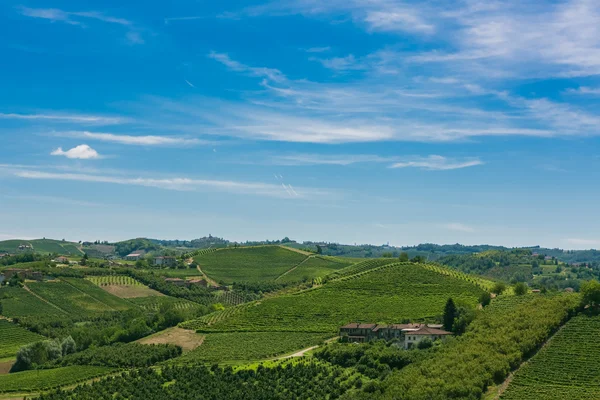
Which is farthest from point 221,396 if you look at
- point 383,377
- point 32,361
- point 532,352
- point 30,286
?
point 30,286

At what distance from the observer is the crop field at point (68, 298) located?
167m

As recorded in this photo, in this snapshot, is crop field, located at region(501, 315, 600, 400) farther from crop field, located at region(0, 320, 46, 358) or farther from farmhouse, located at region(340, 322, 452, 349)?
crop field, located at region(0, 320, 46, 358)

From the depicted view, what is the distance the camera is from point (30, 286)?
176500mm

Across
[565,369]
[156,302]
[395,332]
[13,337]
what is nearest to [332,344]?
[395,332]

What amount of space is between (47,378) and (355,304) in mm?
61132

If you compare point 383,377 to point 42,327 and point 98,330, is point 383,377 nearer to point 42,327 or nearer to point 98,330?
point 98,330

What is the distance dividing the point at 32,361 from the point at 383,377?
67.2 meters

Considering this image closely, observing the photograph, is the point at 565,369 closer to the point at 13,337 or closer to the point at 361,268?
the point at 361,268

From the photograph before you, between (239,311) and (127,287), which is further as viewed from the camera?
(127,287)

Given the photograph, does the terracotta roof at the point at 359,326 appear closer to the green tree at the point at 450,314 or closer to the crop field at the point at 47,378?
the green tree at the point at 450,314

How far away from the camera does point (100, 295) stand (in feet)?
598

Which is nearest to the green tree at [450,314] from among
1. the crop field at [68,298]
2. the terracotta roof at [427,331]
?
the terracotta roof at [427,331]

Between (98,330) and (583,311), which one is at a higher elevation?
(583,311)

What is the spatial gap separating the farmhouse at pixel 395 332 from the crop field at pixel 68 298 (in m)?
86.1
